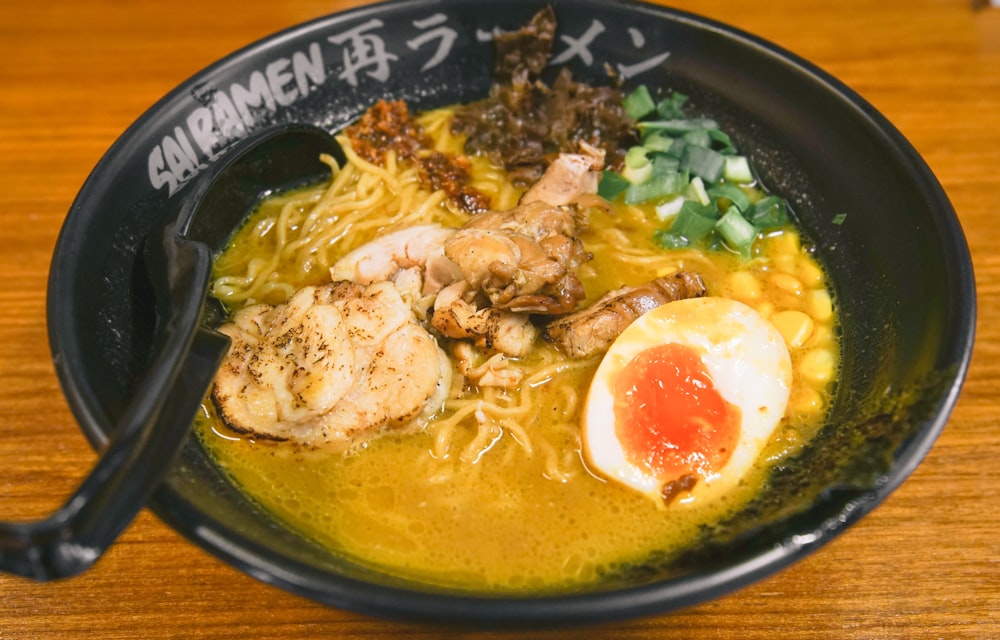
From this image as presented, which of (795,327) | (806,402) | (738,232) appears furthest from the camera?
(738,232)

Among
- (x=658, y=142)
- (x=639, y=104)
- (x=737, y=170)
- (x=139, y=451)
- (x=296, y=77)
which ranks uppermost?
(x=296, y=77)

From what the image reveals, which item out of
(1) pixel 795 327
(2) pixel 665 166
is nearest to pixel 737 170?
(2) pixel 665 166

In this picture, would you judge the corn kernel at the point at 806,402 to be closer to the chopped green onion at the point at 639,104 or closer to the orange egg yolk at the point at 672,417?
the orange egg yolk at the point at 672,417

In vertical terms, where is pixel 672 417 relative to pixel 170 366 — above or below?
below

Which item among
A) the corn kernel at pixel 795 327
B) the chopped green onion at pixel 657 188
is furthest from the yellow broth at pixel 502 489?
the chopped green onion at pixel 657 188

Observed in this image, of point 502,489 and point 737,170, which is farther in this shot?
point 737,170

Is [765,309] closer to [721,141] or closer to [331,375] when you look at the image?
[721,141]

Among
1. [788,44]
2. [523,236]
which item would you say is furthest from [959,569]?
[788,44]
